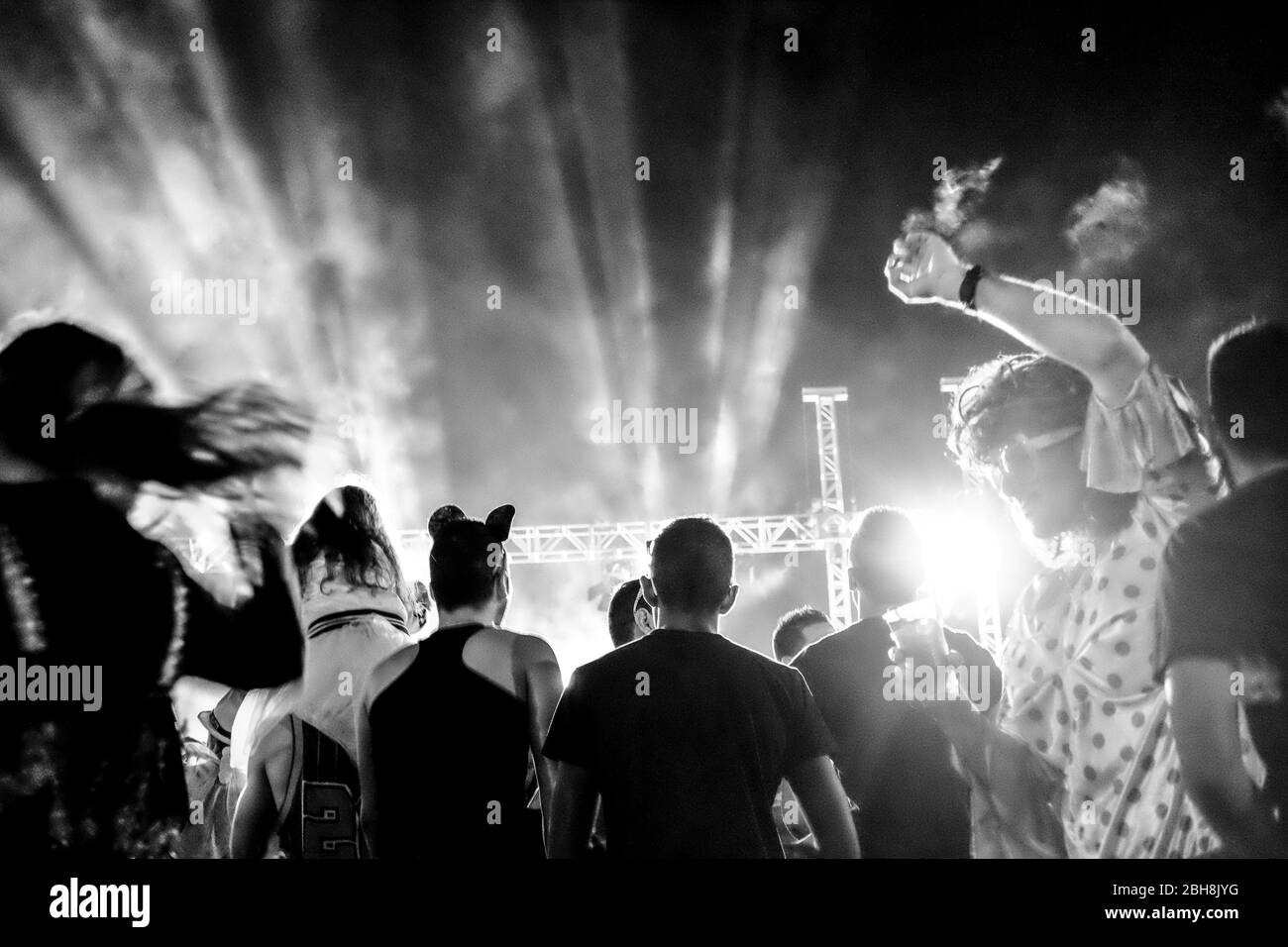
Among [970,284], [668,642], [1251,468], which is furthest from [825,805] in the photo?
[1251,468]

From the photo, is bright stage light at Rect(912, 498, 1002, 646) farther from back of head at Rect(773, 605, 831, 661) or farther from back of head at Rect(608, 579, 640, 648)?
back of head at Rect(608, 579, 640, 648)

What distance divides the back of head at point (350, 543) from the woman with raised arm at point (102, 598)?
149 mm

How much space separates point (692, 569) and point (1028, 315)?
143 centimetres

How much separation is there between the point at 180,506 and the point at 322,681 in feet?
2.40

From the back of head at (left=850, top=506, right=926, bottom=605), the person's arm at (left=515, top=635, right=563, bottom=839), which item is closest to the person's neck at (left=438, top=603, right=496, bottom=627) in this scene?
the person's arm at (left=515, top=635, right=563, bottom=839)

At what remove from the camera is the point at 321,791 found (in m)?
2.61

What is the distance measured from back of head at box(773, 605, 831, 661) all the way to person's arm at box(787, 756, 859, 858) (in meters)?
1.03

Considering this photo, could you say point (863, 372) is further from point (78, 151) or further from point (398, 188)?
point (78, 151)

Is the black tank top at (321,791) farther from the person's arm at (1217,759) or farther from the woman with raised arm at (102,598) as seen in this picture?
the person's arm at (1217,759)

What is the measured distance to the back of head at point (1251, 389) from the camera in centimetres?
311

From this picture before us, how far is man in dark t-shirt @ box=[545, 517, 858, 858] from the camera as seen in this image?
85.2 inches

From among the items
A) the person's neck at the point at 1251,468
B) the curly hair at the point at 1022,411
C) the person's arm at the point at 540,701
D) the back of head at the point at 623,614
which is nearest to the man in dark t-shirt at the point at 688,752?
the person's arm at the point at 540,701

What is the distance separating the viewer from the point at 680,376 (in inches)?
131

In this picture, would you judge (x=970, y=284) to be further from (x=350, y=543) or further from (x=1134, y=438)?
(x=350, y=543)
